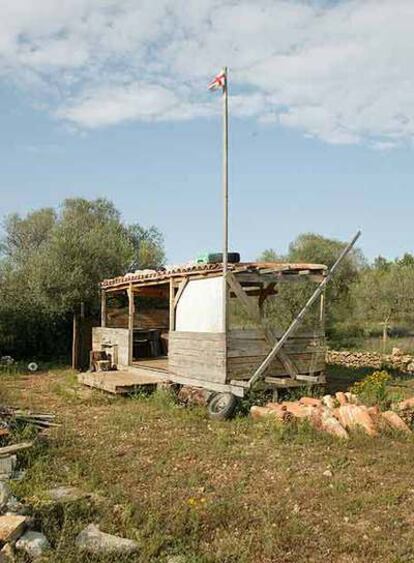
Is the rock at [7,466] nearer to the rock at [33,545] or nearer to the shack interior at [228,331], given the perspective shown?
the rock at [33,545]

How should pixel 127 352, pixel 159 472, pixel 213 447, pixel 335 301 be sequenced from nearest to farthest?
pixel 159 472
pixel 213 447
pixel 127 352
pixel 335 301

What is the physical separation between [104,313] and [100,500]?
1116 centimetres

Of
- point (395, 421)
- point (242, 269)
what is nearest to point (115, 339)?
point (242, 269)

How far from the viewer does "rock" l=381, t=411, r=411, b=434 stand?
783cm

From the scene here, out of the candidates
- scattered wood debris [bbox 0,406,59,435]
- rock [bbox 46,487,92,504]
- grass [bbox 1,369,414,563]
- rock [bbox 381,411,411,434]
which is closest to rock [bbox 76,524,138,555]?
grass [bbox 1,369,414,563]

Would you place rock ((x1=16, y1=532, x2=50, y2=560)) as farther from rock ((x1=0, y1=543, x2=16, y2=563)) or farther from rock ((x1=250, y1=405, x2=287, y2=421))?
rock ((x1=250, y1=405, x2=287, y2=421))

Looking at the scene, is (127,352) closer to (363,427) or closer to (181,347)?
(181,347)

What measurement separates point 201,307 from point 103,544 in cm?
673

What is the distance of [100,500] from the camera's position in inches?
209

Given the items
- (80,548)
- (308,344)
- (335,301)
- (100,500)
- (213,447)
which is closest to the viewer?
(80,548)

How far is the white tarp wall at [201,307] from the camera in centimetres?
1027

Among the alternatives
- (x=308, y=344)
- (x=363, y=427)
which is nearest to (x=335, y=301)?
(x=308, y=344)

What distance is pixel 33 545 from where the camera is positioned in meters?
4.13

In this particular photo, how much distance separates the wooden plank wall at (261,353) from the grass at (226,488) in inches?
49.6
